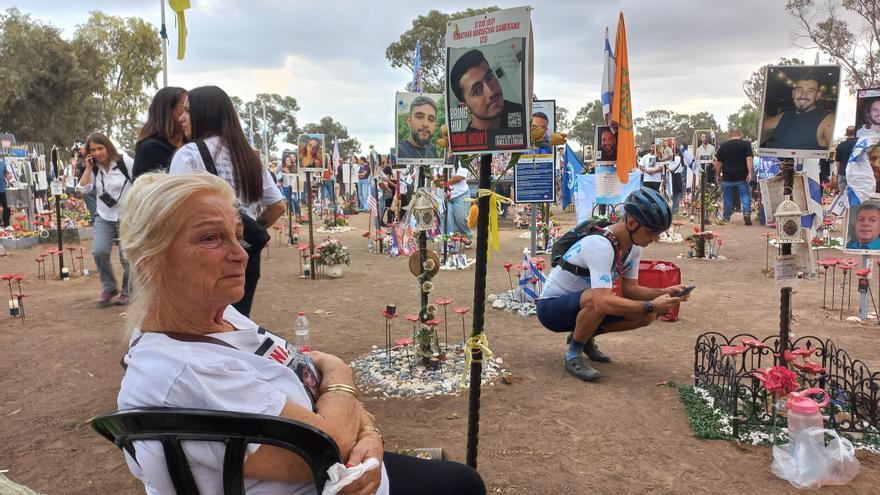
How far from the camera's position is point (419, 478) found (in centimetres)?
179

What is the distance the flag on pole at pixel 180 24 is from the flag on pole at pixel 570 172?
6.10 meters

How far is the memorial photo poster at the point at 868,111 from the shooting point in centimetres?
529

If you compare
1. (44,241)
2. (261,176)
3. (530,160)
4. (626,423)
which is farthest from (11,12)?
(626,423)

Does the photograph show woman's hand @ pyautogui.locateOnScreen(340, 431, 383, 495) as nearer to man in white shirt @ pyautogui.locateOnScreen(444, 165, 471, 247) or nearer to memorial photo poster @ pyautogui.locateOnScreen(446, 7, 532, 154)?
memorial photo poster @ pyautogui.locateOnScreen(446, 7, 532, 154)

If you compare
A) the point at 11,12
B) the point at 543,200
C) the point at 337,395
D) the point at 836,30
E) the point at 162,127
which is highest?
the point at 11,12

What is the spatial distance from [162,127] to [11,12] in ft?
107

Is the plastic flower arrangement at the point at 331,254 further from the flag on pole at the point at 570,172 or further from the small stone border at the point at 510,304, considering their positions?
the flag on pole at the point at 570,172

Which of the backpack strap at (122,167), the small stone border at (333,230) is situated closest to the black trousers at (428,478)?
the backpack strap at (122,167)

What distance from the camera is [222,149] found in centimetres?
305

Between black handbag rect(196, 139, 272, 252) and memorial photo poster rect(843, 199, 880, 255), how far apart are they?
17.6 feet

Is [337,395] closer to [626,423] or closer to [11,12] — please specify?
[626,423]

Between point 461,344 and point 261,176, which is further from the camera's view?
point 461,344

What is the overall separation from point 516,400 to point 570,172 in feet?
21.9

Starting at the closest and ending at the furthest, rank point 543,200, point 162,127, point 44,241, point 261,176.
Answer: point 261,176
point 162,127
point 543,200
point 44,241
